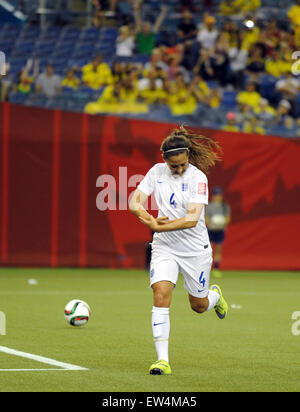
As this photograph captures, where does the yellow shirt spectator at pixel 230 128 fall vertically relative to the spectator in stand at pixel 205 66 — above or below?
below

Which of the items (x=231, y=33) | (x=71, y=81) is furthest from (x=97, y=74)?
(x=231, y=33)

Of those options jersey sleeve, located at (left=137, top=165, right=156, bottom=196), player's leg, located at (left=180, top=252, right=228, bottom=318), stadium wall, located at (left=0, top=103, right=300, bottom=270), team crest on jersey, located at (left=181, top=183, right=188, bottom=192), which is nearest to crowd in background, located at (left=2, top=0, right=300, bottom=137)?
stadium wall, located at (left=0, top=103, right=300, bottom=270)

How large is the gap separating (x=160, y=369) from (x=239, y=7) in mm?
20861

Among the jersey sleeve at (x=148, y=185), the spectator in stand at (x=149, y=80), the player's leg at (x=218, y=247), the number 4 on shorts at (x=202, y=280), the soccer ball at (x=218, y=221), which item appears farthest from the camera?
the spectator in stand at (x=149, y=80)

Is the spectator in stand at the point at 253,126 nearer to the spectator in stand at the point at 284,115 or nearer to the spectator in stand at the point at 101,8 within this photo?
the spectator in stand at the point at 284,115

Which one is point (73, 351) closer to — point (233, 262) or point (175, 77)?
point (233, 262)

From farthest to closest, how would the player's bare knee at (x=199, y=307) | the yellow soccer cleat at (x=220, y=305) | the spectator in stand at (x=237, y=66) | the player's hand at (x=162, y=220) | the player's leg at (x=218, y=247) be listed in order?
the spectator in stand at (x=237, y=66), the player's leg at (x=218, y=247), the yellow soccer cleat at (x=220, y=305), the player's bare knee at (x=199, y=307), the player's hand at (x=162, y=220)

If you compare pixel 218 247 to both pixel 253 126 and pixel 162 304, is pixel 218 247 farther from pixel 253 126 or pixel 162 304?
pixel 162 304

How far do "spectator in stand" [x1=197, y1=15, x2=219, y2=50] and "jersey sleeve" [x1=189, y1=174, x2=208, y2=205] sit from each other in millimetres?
17258

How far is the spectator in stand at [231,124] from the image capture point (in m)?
23.7

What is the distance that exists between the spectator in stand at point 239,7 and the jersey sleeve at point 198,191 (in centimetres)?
1962

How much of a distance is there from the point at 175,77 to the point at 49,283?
7667 mm

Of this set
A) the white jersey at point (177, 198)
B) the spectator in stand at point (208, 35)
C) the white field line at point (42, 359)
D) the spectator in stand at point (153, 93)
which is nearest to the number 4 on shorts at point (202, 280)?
the white jersey at point (177, 198)

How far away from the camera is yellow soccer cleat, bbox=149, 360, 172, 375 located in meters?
8.74
